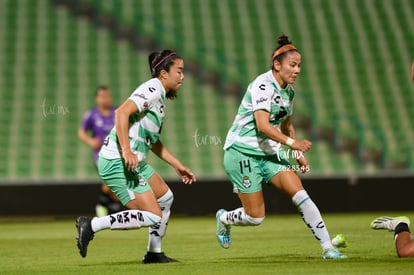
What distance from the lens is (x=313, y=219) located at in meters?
8.30

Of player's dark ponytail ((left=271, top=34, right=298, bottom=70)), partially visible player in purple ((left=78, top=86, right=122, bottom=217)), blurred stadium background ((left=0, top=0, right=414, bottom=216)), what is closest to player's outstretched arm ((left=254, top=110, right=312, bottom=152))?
player's dark ponytail ((left=271, top=34, right=298, bottom=70))

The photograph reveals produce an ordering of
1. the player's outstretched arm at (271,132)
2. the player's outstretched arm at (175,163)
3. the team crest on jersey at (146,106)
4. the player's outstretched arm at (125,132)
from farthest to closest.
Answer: the player's outstretched arm at (175,163) < the team crest on jersey at (146,106) < the player's outstretched arm at (271,132) < the player's outstretched arm at (125,132)

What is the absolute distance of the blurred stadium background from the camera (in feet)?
63.1

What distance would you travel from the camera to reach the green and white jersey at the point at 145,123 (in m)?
8.09

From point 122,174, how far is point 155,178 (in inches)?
15.5

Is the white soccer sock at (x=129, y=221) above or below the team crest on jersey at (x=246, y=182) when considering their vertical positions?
below

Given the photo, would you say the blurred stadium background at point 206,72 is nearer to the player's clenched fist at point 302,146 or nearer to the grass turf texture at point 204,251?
the grass turf texture at point 204,251

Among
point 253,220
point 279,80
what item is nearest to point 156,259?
point 253,220

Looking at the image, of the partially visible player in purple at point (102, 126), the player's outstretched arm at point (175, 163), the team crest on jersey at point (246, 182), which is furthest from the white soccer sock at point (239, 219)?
the partially visible player in purple at point (102, 126)

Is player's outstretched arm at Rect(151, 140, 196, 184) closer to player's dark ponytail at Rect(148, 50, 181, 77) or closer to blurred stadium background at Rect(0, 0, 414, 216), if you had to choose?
player's dark ponytail at Rect(148, 50, 181, 77)

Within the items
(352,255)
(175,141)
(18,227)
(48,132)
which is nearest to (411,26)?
(175,141)

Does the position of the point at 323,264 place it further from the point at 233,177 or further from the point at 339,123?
the point at 339,123

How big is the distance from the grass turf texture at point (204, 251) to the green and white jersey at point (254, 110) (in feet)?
3.43

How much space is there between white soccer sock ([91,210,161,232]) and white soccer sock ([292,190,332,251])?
1289mm
